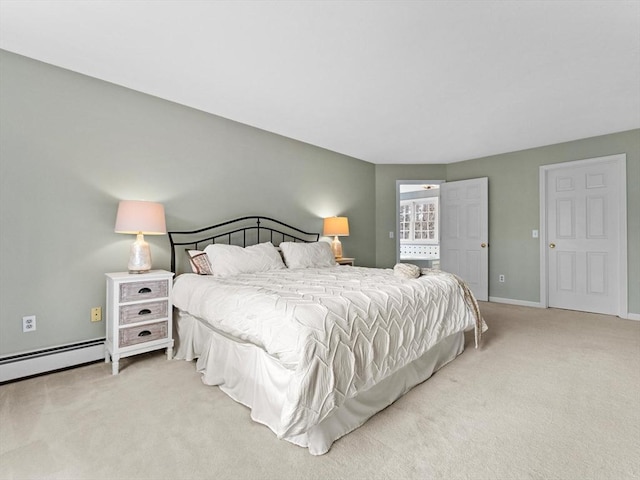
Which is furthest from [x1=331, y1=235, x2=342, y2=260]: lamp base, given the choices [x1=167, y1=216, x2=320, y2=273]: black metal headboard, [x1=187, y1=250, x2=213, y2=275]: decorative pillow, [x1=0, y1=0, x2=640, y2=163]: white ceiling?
[x1=187, y1=250, x2=213, y2=275]: decorative pillow

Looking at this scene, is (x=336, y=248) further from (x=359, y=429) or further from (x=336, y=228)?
(x=359, y=429)

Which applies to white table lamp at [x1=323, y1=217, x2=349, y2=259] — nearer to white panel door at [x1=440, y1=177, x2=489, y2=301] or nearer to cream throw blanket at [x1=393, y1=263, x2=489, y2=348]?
cream throw blanket at [x1=393, y1=263, x2=489, y2=348]

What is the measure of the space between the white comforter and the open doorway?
5007 mm

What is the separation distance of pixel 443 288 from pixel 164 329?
7.73 ft

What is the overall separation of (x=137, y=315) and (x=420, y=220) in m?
6.71

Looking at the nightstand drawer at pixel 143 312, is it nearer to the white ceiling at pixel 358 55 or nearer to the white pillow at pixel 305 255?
the white pillow at pixel 305 255

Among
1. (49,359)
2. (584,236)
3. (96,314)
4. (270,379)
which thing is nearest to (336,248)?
(96,314)

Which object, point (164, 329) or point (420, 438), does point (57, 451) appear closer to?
point (164, 329)

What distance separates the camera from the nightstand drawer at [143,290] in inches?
97.7

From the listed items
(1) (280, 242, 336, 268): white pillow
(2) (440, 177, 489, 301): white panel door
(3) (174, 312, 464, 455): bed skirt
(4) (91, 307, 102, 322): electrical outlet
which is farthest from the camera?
(2) (440, 177, 489, 301): white panel door

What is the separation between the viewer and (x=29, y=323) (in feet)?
8.01

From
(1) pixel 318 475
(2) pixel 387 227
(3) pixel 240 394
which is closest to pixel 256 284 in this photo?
(3) pixel 240 394

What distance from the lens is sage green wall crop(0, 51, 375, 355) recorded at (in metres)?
2.39

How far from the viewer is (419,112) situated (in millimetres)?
3473
